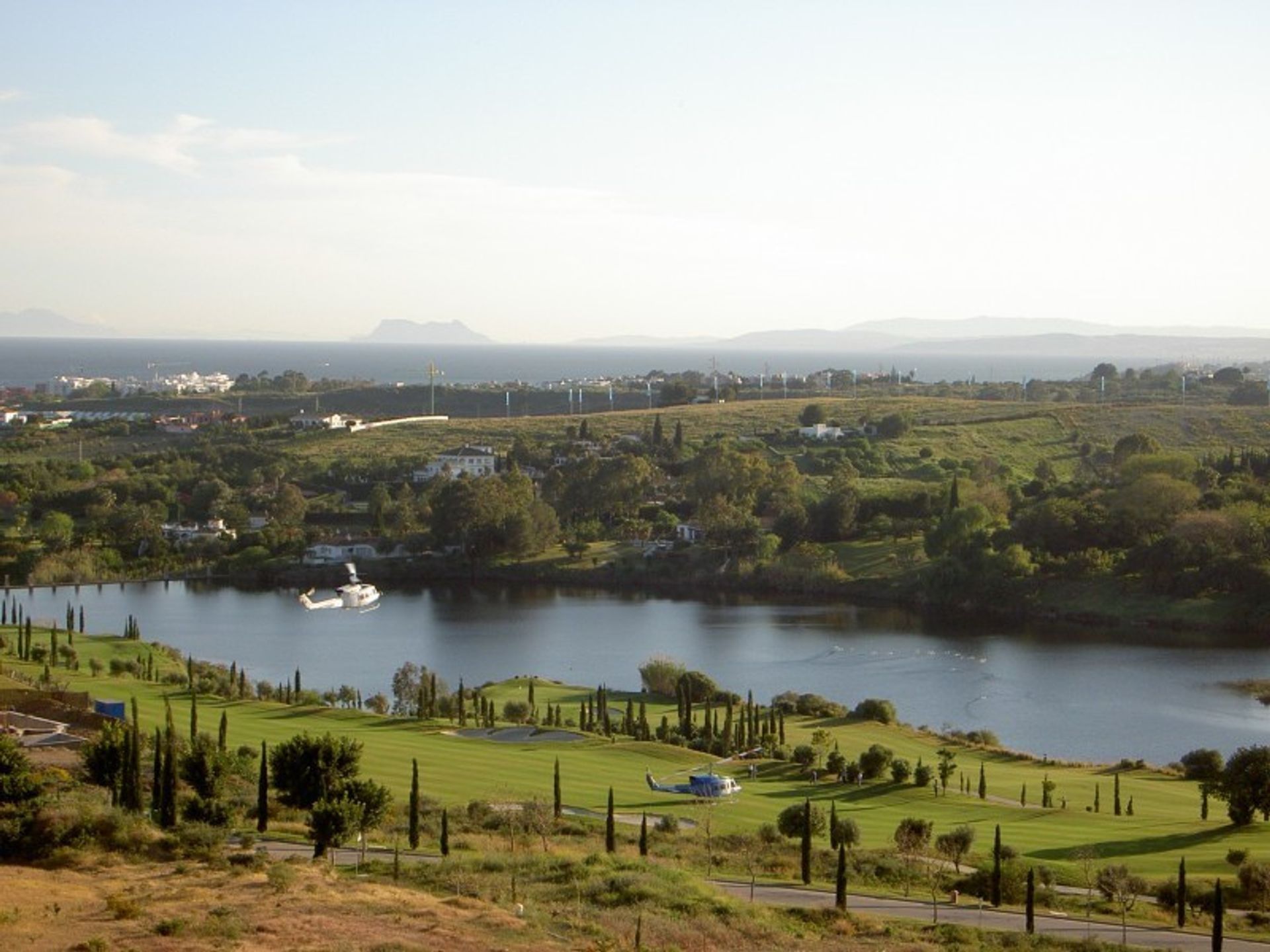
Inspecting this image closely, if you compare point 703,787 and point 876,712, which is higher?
point 703,787

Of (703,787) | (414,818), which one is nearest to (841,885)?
(414,818)

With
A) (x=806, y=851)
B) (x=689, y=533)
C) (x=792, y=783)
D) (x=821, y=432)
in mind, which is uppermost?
(x=821, y=432)

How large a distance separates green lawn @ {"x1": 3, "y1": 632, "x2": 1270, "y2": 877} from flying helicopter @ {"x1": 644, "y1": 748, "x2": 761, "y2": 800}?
38 cm

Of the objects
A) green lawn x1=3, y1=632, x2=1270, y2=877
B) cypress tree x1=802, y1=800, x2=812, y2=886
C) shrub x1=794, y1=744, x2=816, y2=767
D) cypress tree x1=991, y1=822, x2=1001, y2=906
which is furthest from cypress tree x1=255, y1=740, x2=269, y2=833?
shrub x1=794, y1=744, x2=816, y2=767

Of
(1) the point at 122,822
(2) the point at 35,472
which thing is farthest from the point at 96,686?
(2) the point at 35,472

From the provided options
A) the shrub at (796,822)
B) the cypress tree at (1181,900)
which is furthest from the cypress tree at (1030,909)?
the shrub at (796,822)

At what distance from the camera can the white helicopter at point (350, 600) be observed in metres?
69.6

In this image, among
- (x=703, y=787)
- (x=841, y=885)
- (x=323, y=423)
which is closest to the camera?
(x=841, y=885)

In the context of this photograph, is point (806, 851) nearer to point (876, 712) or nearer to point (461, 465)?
point (876, 712)

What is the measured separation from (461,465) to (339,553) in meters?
20.4

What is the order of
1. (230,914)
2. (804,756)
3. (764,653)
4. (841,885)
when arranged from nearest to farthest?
(230,914) < (841,885) < (804,756) < (764,653)

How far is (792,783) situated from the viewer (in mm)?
35250

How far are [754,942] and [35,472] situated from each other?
79.0 metres

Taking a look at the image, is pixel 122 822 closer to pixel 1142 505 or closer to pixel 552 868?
pixel 552 868
